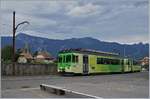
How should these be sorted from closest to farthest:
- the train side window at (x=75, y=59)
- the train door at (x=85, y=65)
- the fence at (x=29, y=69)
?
the train side window at (x=75, y=59)
the train door at (x=85, y=65)
the fence at (x=29, y=69)

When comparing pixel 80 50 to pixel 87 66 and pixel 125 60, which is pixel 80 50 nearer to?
pixel 87 66

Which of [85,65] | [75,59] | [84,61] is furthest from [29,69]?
[75,59]

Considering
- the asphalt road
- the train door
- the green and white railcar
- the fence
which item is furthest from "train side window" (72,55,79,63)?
the asphalt road

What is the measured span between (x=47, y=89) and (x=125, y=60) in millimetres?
42037

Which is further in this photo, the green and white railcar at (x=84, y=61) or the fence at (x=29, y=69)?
the fence at (x=29, y=69)

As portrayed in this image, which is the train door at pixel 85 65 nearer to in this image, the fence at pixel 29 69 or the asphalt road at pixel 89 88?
the fence at pixel 29 69

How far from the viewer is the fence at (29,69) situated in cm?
4628

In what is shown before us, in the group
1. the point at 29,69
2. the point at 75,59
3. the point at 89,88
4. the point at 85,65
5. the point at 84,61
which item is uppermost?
the point at 75,59

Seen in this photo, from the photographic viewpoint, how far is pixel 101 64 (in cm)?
4775

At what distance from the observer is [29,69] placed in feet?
161

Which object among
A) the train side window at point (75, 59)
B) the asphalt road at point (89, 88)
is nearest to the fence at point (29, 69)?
Result: the train side window at point (75, 59)

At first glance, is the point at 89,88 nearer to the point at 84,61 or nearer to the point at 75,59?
the point at 75,59

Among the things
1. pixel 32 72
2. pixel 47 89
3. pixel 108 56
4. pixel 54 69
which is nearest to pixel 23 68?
pixel 32 72

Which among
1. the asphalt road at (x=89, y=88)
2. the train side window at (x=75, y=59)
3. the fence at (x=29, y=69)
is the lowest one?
the asphalt road at (x=89, y=88)
